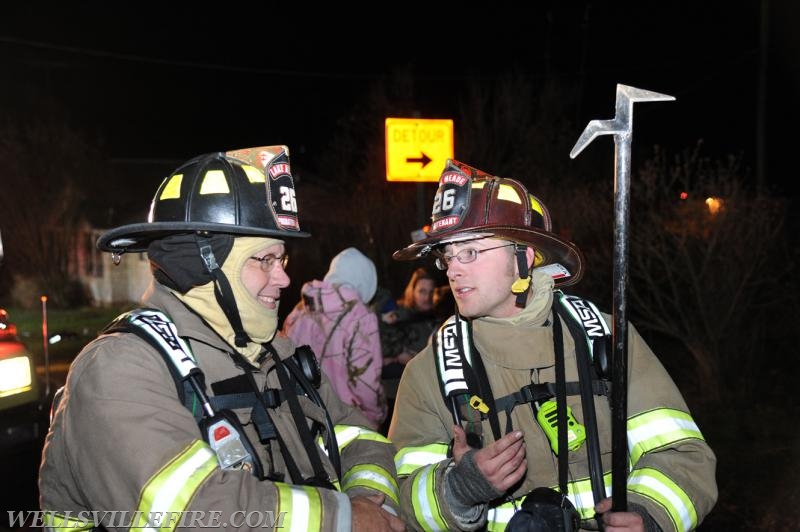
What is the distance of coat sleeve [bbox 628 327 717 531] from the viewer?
2.46m

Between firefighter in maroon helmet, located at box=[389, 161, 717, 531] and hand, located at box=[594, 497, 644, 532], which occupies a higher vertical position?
firefighter in maroon helmet, located at box=[389, 161, 717, 531]

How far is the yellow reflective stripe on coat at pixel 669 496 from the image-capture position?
2.44m

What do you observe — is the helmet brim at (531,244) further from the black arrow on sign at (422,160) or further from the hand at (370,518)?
the black arrow on sign at (422,160)

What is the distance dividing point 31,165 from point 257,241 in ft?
83.9

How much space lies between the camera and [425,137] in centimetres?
993

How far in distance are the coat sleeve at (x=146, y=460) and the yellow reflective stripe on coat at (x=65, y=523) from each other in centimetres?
12

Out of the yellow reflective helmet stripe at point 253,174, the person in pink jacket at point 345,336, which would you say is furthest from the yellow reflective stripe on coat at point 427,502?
the person in pink jacket at point 345,336

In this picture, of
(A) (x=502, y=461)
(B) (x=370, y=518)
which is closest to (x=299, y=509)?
(B) (x=370, y=518)

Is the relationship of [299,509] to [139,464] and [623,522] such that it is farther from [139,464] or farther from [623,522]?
[623,522]

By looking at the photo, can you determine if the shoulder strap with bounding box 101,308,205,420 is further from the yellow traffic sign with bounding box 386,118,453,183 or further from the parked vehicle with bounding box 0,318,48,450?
the yellow traffic sign with bounding box 386,118,453,183

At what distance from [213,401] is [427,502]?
0.93 m

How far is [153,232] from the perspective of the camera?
239cm

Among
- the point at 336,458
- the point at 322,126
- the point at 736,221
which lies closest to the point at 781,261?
the point at 736,221

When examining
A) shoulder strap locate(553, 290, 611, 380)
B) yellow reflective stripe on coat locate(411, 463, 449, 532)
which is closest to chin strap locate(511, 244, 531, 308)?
shoulder strap locate(553, 290, 611, 380)
